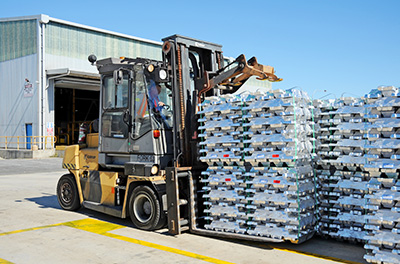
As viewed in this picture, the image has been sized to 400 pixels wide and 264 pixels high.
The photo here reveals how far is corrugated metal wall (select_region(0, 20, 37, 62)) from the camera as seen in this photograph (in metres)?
28.0

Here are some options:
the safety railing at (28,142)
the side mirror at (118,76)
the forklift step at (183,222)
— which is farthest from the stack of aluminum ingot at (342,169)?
the safety railing at (28,142)

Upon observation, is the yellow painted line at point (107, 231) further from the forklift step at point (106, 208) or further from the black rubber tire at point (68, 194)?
the black rubber tire at point (68, 194)

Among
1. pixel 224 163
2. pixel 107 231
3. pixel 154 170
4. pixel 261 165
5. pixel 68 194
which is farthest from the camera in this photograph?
pixel 68 194

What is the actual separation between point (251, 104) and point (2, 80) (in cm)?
2995

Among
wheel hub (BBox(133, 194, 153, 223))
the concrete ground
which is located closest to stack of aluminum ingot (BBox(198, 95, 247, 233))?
the concrete ground

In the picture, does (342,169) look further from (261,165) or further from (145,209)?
(145,209)

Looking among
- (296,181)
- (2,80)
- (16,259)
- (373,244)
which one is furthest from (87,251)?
(2,80)

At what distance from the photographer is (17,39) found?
2934cm

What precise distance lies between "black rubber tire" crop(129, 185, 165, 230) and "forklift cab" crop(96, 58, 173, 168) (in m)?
0.55

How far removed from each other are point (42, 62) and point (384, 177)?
2672 cm

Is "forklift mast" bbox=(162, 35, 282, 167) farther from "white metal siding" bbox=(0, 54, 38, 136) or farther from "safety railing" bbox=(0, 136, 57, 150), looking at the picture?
"white metal siding" bbox=(0, 54, 38, 136)

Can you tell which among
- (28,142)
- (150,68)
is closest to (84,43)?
(28,142)

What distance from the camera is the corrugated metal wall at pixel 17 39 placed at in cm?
2803

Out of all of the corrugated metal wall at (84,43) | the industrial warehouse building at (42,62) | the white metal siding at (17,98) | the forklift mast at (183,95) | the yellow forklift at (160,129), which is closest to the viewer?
the yellow forklift at (160,129)
